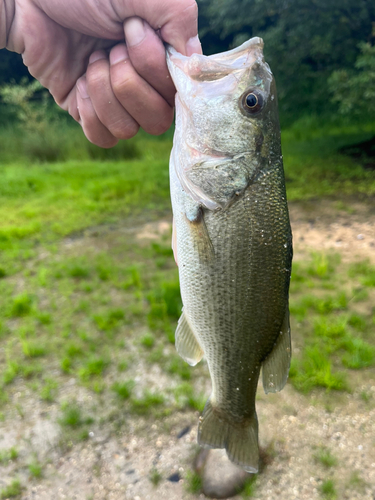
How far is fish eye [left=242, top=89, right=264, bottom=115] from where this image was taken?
1.48m

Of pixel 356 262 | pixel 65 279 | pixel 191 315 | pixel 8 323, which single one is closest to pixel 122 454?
pixel 191 315

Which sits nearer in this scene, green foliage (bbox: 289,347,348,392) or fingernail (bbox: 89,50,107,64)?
fingernail (bbox: 89,50,107,64)

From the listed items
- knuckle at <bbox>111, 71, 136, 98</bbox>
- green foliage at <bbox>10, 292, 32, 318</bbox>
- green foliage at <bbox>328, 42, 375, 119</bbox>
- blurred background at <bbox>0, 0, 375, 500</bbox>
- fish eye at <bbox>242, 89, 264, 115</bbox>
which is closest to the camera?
fish eye at <bbox>242, 89, 264, 115</bbox>

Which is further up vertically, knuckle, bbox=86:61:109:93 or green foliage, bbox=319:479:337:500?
knuckle, bbox=86:61:109:93

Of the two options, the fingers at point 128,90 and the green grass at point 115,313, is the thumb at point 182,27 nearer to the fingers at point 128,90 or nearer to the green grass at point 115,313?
the fingers at point 128,90

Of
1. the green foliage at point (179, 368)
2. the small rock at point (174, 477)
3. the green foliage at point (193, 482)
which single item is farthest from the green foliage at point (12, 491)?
the green foliage at point (179, 368)

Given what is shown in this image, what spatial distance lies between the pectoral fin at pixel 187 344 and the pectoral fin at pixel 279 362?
31 cm

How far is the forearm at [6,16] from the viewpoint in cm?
184

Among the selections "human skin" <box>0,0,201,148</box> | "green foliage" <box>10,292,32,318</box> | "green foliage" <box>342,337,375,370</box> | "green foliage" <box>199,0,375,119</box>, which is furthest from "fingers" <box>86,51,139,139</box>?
"green foliage" <box>199,0,375,119</box>

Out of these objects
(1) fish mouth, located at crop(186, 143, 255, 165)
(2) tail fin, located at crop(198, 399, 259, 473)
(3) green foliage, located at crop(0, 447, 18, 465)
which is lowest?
(3) green foliage, located at crop(0, 447, 18, 465)

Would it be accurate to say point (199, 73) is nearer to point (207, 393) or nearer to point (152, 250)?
point (207, 393)

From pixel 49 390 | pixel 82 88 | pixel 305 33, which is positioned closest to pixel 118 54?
pixel 82 88

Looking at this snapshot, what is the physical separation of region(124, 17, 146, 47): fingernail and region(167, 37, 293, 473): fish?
0.13 metres

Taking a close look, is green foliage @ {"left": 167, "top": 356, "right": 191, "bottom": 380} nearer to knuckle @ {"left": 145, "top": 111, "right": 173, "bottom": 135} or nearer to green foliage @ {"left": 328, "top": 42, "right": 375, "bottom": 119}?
knuckle @ {"left": 145, "top": 111, "right": 173, "bottom": 135}
